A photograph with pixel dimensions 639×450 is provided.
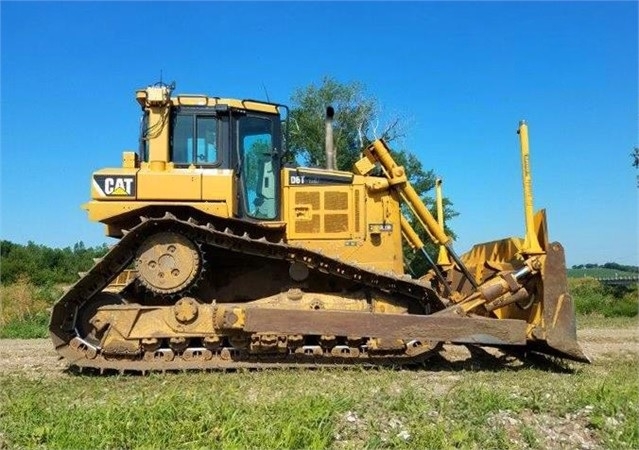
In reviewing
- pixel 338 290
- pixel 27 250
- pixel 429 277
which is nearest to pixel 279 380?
pixel 338 290

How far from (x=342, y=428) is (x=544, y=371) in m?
3.90

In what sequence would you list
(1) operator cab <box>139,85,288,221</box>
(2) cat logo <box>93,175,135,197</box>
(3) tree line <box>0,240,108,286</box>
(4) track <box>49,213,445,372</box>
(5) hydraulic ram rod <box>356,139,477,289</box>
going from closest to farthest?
(4) track <box>49,213,445,372</box> → (2) cat logo <box>93,175,135,197</box> → (1) operator cab <box>139,85,288,221</box> → (5) hydraulic ram rod <box>356,139,477,289</box> → (3) tree line <box>0,240,108,286</box>

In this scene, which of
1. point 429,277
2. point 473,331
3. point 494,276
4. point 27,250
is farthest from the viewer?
point 27,250

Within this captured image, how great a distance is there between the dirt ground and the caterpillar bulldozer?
965mm

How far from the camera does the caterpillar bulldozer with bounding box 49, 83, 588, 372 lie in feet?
25.5

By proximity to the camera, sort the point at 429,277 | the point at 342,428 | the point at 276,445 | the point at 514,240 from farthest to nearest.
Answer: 1. the point at 429,277
2. the point at 514,240
3. the point at 342,428
4. the point at 276,445

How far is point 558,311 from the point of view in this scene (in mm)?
7785

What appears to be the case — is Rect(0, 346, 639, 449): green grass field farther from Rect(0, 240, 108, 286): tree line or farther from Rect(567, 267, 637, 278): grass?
Rect(567, 267, 637, 278): grass

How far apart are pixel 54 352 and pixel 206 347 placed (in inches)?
150

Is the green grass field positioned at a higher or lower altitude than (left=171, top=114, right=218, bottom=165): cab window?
lower

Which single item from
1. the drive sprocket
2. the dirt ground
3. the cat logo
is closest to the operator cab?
the cat logo

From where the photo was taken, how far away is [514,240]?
9.09 metres

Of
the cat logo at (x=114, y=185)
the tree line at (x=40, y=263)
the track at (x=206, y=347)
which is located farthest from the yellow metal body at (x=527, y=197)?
the tree line at (x=40, y=263)

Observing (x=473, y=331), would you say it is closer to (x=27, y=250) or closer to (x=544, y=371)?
(x=544, y=371)
